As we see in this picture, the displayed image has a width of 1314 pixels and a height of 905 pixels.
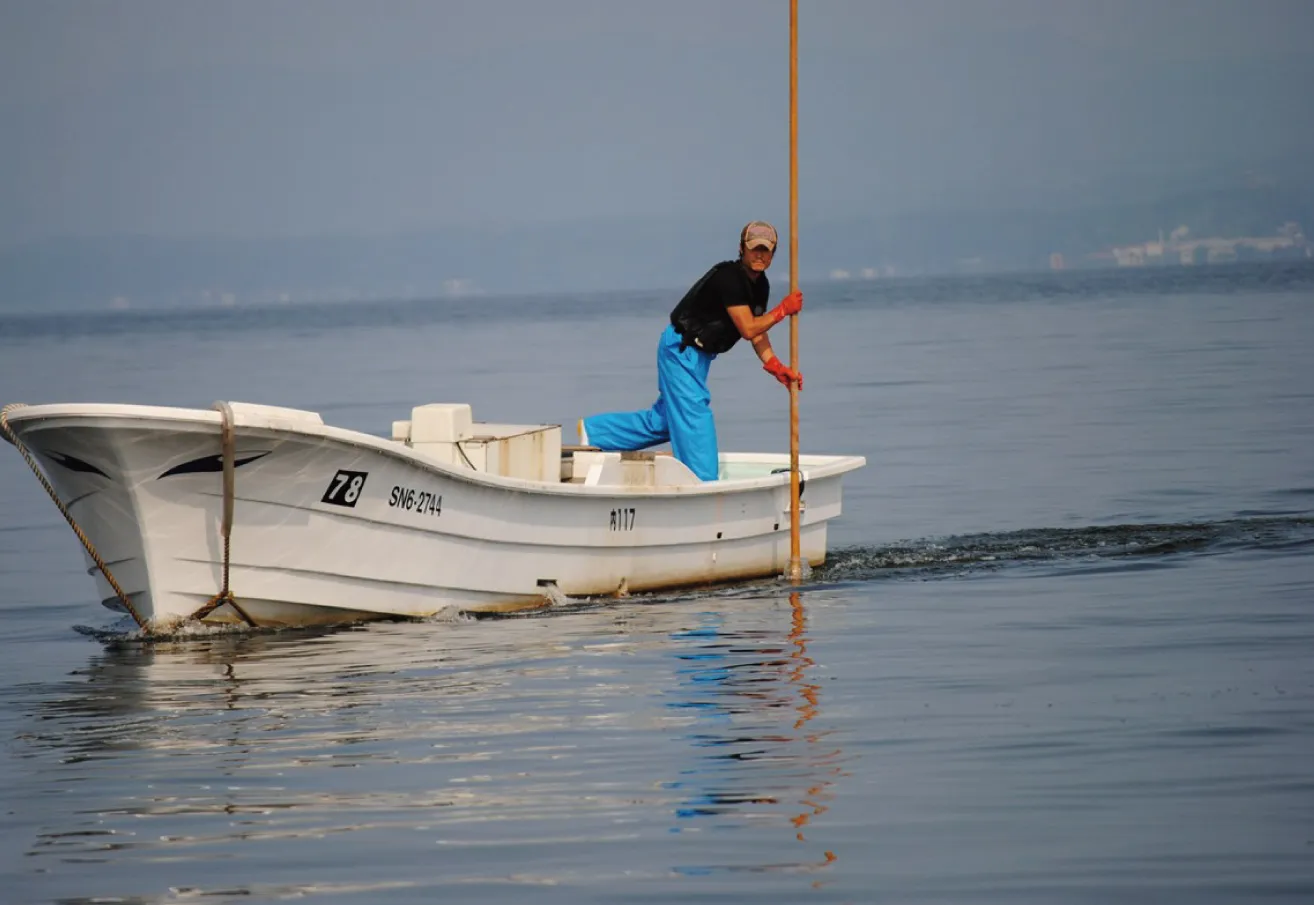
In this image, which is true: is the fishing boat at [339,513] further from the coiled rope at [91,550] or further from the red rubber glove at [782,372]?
the red rubber glove at [782,372]

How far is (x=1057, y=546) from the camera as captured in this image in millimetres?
16938

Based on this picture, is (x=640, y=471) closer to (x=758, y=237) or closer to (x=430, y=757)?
(x=758, y=237)

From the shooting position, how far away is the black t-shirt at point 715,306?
14.8m

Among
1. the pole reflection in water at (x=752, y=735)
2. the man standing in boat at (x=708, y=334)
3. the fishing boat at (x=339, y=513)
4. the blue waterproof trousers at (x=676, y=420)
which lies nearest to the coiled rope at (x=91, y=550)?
the fishing boat at (x=339, y=513)

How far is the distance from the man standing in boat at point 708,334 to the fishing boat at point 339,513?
362mm

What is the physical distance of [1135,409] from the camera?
102 feet

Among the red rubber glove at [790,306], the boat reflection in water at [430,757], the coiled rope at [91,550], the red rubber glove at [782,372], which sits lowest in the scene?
the boat reflection in water at [430,757]

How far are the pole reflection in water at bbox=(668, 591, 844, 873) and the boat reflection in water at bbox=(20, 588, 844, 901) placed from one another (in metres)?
0.02

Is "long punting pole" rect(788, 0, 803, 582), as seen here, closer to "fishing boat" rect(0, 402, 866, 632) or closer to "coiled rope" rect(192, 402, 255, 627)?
"fishing boat" rect(0, 402, 866, 632)

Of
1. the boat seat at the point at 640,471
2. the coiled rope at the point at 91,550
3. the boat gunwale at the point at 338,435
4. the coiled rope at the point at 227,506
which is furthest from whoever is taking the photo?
the boat seat at the point at 640,471

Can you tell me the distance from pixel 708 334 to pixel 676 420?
0.71 m

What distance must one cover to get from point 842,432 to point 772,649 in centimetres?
1728

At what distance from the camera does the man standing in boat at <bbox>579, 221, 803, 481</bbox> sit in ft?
48.4

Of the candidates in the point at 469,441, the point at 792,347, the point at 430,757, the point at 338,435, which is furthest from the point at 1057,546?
the point at 430,757
